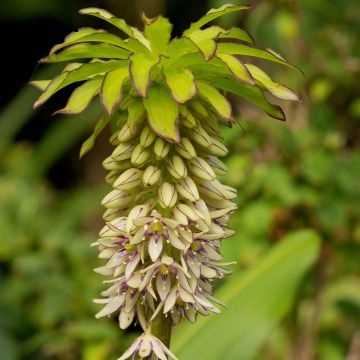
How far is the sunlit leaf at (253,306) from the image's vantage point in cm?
202

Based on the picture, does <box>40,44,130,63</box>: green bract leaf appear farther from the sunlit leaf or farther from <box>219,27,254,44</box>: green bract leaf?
the sunlit leaf

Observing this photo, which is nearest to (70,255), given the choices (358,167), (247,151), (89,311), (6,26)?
(89,311)

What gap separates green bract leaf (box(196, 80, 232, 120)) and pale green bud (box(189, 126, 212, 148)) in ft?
0.16

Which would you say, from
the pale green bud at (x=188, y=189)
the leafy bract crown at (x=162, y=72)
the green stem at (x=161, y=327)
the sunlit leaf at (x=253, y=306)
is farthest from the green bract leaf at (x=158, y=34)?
the sunlit leaf at (x=253, y=306)

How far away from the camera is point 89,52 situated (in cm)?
134

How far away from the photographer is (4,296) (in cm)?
291

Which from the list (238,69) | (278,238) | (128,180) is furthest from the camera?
(278,238)

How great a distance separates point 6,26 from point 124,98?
5.32 m

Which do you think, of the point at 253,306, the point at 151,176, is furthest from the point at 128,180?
the point at 253,306

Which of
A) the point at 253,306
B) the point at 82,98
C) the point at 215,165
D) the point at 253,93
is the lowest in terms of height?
the point at 253,306

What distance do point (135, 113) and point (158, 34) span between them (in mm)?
138

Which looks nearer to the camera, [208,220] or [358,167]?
[208,220]

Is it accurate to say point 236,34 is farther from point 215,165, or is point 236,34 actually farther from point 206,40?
point 215,165

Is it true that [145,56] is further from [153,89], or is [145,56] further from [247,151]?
[247,151]
